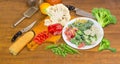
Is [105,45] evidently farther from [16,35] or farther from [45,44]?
[16,35]

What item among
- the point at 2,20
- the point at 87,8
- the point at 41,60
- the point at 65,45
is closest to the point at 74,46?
the point at 65,45

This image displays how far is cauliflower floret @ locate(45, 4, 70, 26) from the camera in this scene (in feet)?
3.32

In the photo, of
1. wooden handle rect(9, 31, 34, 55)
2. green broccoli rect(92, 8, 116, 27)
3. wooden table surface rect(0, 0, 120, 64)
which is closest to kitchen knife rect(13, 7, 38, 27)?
wooden table surface rect(0, 0, 120, 64)

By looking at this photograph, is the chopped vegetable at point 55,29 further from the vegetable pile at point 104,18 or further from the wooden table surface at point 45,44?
→ the vegetable pile at point 104,18

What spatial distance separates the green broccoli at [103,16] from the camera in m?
0.99

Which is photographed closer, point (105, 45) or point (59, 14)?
point (105, 45)

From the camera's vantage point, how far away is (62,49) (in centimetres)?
92

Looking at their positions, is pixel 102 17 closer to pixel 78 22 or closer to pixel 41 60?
pixel 78 22

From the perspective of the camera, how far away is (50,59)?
0.90 m

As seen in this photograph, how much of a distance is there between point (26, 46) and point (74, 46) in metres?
0.19

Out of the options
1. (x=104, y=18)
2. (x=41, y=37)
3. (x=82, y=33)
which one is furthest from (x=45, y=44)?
(x=104, y=18)

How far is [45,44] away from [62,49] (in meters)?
0.08

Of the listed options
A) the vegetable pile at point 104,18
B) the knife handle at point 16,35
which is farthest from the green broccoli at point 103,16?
the knife handle at point 16,35

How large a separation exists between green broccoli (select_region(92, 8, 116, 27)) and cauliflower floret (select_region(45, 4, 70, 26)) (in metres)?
0.13
